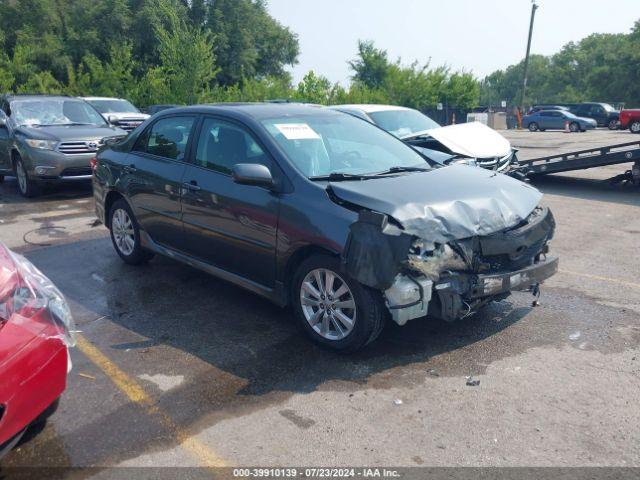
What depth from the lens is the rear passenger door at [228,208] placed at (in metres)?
4.65

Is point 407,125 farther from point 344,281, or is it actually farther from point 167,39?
point 167,39

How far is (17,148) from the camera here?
10.6 meters

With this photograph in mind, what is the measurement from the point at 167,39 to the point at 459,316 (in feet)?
85.0

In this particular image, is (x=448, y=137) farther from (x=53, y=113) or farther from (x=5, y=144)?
(x=5, y=144)

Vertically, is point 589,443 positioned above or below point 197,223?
below

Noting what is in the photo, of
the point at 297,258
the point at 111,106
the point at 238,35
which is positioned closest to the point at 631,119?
the point at 238,35

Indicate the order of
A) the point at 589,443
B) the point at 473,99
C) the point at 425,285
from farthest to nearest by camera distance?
the point at 473,99
the point at 425,285
the point at 589,443

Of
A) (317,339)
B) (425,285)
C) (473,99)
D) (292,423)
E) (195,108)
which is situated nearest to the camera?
(292,423)

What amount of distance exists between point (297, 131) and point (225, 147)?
66 centimetres

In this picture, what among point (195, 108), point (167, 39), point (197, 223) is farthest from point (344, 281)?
point (167, 39)

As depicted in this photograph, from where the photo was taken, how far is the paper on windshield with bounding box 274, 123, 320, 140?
491 centimetres

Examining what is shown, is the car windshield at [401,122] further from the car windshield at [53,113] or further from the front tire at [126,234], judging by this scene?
the front tire at [126,234]

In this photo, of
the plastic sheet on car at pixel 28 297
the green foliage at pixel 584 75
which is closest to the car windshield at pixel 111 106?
the plastic sheet on car at pixel 28 297

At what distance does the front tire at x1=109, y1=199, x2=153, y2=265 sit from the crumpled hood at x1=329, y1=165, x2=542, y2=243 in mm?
2839
